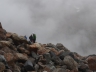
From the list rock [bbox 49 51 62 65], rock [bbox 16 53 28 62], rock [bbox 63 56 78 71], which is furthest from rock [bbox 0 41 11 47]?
rock [bbox 63 56 78 71]

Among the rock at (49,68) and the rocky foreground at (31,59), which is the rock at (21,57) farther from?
the rock at (49,68)

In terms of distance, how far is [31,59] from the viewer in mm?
26812

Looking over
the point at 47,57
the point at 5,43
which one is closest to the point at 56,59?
the point at 47,57

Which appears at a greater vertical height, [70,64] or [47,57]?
[47,57]

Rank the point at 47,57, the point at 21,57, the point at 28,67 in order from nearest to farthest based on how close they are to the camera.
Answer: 1. the point at 28,67
2. the point at 21,57
3. the point at 47,57

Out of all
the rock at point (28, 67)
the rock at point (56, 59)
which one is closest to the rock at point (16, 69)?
the rock at point (28, 67)

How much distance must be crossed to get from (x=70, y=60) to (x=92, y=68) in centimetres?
326

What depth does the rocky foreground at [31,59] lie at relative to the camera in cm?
2408

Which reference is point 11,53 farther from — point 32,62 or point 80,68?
point 80,68

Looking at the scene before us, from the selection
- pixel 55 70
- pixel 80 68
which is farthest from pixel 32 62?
pixel 80 68

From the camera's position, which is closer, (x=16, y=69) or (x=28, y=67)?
(x=16, y=69)

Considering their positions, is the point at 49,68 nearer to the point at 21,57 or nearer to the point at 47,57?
the point at 47,57

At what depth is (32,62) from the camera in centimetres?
2603

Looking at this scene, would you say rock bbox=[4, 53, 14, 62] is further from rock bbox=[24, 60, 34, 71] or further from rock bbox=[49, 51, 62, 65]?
rock bbox=[49, 51, 62, 65]
